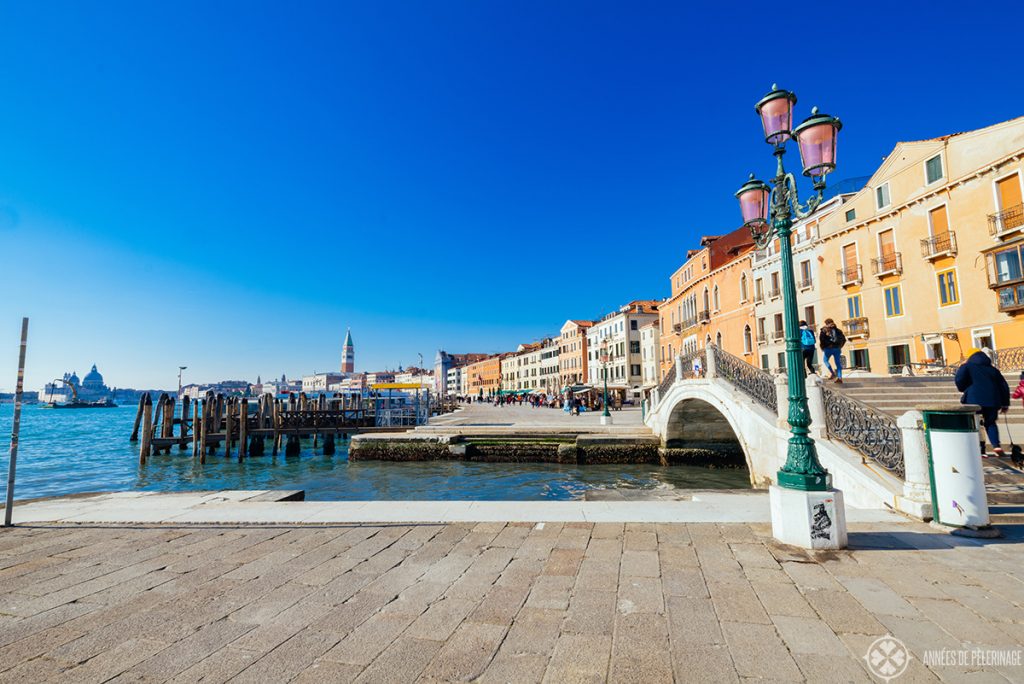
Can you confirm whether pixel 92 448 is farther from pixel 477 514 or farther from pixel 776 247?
pixel 776 247

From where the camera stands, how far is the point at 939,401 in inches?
436

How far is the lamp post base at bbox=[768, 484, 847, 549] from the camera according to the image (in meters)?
4.27

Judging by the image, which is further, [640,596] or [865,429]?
[865,429]

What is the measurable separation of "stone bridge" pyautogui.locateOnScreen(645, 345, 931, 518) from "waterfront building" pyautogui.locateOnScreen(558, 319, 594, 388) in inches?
1896

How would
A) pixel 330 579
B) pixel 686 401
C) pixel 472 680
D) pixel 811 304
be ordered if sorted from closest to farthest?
pixel 472 680 < pixel 330 579 < pixel 686 401 < pixel 811 304

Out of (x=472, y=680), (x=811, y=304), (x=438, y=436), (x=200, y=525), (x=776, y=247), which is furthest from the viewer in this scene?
(x=776, y=247)

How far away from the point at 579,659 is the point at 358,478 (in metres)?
16.8

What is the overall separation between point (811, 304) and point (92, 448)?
46485 mm


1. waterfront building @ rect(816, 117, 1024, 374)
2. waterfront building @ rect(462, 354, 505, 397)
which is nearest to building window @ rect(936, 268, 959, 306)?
waterfront building @ rect(816, 117, 1024, 374)

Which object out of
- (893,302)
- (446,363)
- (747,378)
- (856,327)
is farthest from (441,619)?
(446,363)

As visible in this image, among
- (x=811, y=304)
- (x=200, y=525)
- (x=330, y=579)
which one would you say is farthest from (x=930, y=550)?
(x=811, y=304)

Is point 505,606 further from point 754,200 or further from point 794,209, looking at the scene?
point 754,200

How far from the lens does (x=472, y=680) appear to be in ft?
7.78

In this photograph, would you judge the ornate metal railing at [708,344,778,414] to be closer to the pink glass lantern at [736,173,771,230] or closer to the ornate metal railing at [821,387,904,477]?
the ornate metal railing at [821,387,904,477]
